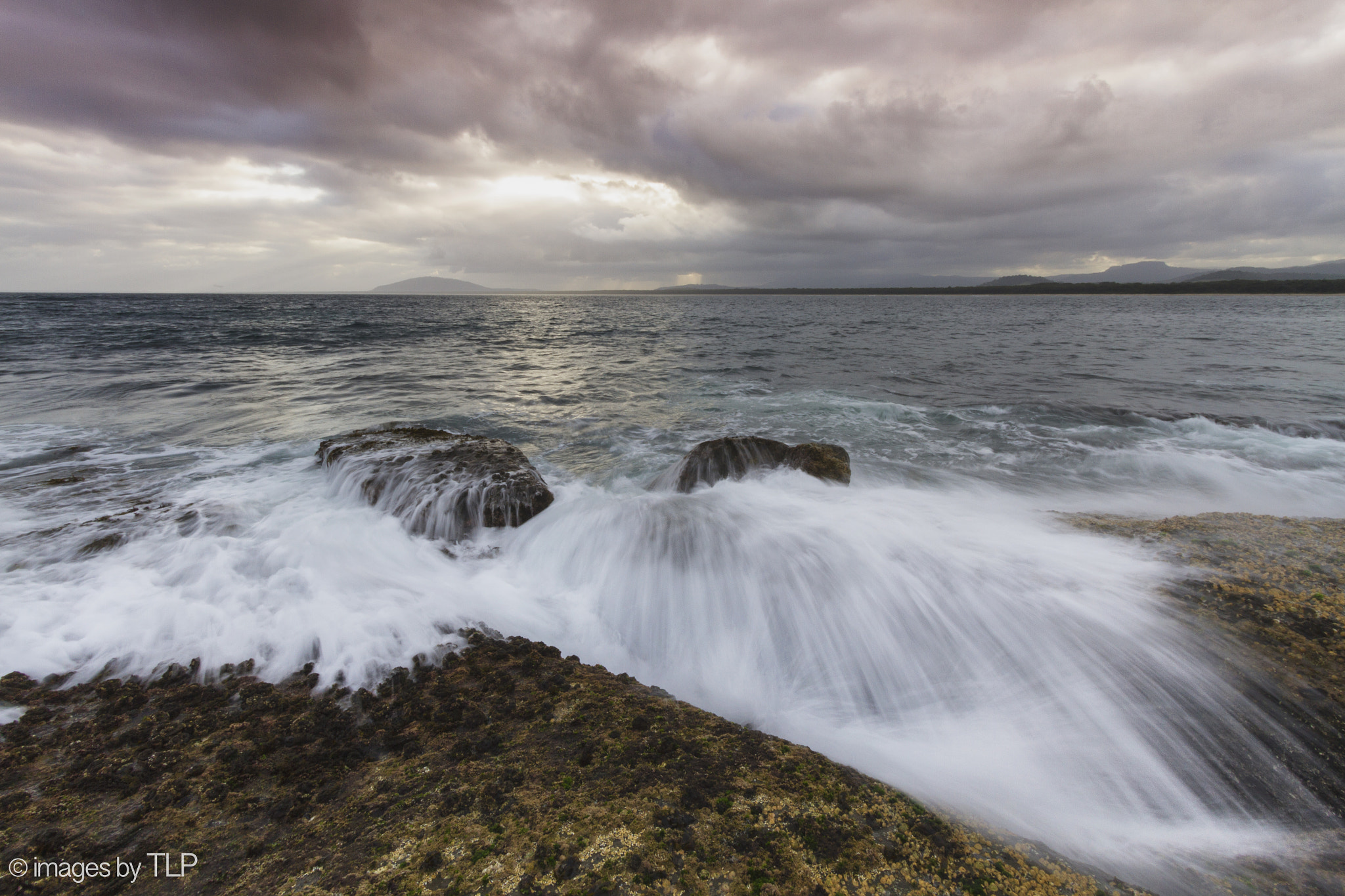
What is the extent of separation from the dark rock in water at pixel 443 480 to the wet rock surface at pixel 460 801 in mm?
3090

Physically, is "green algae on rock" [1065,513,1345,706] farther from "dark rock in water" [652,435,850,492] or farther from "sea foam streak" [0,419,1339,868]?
"dark rock in water" [652,435,850,492]

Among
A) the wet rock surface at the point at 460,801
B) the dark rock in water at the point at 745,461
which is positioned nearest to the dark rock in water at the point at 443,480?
the dark rock in water at the point at 745,461

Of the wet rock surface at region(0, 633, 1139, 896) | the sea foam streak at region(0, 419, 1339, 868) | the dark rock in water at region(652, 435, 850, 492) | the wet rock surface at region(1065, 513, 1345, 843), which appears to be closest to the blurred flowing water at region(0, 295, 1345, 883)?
the sea foam streak at region(0, 419, 1339, 868)

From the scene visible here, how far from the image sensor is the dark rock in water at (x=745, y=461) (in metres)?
7.50

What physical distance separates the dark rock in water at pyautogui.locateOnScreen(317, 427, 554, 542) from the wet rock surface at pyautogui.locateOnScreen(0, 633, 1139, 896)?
10.1ft

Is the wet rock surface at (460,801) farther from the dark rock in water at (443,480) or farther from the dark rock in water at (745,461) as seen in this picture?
the dark rock in water at (745,461)

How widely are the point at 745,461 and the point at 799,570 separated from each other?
9.48 ft

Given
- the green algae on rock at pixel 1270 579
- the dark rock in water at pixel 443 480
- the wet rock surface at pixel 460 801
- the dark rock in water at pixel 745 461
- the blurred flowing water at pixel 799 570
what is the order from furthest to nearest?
the dark rock in water at pixel 745 461 → the dark rock in water at pixel 443 480 → the green algae on rock at pixel 1270 579 → the blurred flowing water at pixel 799 570 → the wet rock surface at pixel 460 801

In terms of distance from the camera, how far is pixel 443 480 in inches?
249

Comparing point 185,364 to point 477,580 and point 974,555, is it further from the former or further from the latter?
point 974,555

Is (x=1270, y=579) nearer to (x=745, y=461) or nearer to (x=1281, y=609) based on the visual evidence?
(x=1281, y=609)

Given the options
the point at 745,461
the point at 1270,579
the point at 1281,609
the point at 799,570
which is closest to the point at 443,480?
the point at 745,461

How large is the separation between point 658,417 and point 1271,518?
32.1ft

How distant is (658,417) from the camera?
12336 mm
